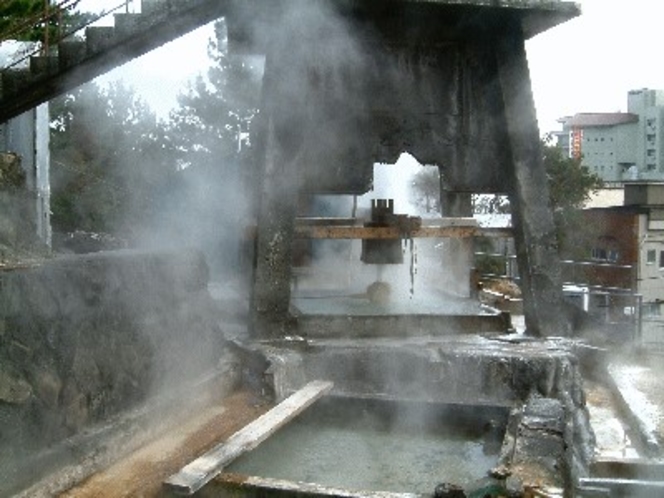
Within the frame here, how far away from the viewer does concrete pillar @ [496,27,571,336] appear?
8.80m

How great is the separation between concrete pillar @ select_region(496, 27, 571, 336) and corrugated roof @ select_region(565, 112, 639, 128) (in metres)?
36.1

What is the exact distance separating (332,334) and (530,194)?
311 centimetres

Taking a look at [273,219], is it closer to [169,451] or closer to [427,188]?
[169,451]

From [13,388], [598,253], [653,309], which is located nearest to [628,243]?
[598,253]

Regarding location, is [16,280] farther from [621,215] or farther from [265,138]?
[621,215]

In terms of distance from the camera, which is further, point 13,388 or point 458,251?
point 458,251

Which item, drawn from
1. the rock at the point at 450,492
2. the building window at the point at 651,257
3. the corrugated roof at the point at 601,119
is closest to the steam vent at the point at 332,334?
the rock at the point at 450,492

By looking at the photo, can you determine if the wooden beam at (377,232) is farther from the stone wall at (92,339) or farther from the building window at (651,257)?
the building window at (651,257)

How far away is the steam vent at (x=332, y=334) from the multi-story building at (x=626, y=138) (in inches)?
1276

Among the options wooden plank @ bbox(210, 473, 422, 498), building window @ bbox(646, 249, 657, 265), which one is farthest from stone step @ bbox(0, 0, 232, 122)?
building window @ bbox(646, 249, 657, 265)

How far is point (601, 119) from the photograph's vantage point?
42.8 m

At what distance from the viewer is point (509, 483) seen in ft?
15.2

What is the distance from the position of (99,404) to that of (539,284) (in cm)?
555

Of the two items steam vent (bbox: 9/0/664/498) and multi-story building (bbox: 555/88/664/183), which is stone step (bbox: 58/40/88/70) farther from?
multi-story building (bbox: 555/88/664/183)
